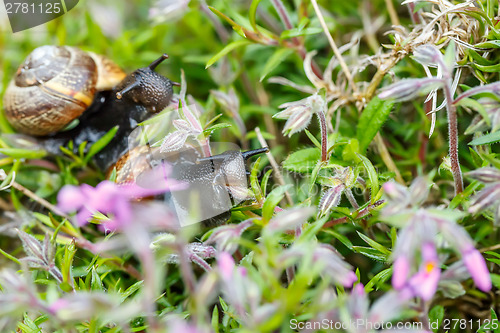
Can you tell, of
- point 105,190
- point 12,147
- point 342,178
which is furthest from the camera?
point 12,147

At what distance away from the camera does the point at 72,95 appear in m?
2.13

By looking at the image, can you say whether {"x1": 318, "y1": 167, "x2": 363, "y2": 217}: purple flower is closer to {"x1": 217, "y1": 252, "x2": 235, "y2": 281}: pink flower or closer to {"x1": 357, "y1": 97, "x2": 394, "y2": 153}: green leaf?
{"x1": 357, "y1": 97, "x2": 394, "y2": 153}: green leaf

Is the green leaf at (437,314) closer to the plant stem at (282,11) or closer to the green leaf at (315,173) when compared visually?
the green leaf at (315,173)

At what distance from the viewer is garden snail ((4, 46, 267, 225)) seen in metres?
1.95

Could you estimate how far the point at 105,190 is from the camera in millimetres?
953

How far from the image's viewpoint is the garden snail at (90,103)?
1.95 meters

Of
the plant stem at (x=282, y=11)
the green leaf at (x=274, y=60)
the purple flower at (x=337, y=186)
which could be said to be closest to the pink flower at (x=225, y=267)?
the purple flower at (x=337, y=186)

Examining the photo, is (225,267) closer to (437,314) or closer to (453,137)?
(453,137)

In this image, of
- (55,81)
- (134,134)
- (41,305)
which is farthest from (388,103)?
(55,81)

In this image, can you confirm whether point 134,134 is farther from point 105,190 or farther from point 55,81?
point 105,190

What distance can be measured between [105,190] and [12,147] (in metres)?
1.45

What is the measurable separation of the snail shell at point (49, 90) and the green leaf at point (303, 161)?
1.06m

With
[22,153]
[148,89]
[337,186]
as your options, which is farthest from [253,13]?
[22,153]

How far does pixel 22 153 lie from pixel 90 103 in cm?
40
